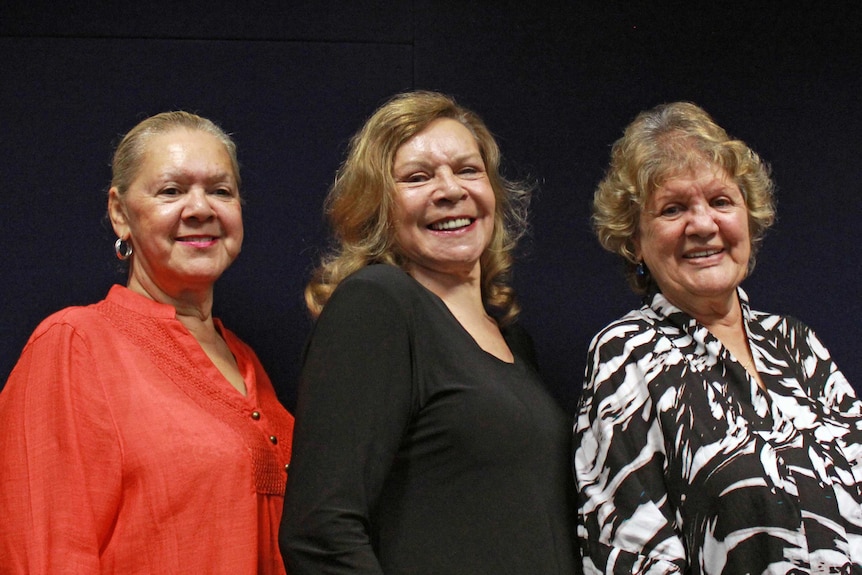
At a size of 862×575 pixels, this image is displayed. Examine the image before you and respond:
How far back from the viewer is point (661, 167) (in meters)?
1.85

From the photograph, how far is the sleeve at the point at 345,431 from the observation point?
1.54 m

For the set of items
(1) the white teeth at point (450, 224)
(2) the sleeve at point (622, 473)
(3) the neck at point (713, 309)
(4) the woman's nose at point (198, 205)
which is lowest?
(2) the sleeve at point (622, 473)

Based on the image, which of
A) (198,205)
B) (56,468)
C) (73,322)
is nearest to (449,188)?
(198,205)

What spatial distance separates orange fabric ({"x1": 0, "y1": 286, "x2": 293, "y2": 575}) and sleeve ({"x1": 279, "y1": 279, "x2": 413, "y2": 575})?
25 cm

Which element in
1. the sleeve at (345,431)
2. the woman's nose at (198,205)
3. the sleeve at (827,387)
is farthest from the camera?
the woman's nose at (198,205)

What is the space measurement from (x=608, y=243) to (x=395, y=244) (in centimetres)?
44

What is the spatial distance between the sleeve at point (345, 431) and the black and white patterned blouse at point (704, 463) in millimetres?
384

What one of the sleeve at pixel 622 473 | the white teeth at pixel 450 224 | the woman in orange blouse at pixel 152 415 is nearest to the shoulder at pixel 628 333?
the sleeve at pixel 622 473

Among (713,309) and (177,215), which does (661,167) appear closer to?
(713,309)

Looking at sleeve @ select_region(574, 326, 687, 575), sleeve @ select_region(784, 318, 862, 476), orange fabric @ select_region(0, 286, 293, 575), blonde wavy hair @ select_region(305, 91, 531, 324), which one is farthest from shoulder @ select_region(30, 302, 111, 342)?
sleeve @ select_region(784, 318, 862, 476)

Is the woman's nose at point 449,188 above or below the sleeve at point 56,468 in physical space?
above

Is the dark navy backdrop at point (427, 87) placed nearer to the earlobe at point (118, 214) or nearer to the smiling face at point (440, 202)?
the earlobe at point (118, 214)

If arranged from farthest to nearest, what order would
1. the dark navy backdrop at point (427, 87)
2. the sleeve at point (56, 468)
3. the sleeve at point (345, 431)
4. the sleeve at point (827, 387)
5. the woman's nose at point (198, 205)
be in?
the dark navy backdrop at point (427, 87) < the woman's nose at point (198, 205) < the sleeve at point (827, 387) < the sleeve at point (56, 468) < the sleeve at point (345, 431)

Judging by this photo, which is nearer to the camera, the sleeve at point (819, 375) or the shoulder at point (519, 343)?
the sleeve at point (819, 375)
